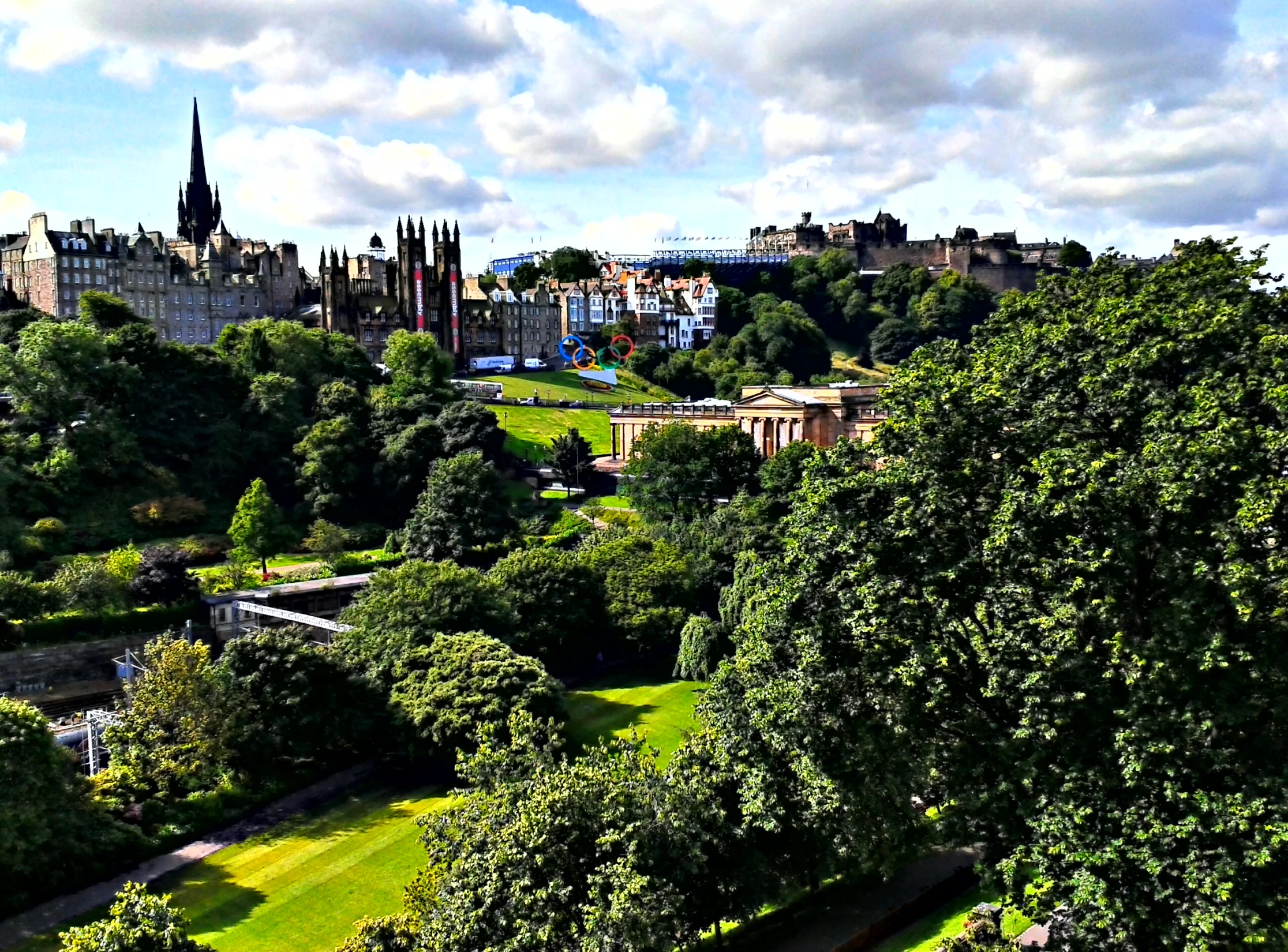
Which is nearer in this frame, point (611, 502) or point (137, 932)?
point (137, 932)

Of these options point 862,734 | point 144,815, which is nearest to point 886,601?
point 862,734

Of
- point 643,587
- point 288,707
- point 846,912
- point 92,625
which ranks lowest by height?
point 846,912

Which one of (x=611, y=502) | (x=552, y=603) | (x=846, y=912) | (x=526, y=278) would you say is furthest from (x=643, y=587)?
(x=526, y=278)

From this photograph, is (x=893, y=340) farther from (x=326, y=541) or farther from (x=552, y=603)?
(x=552, y=603)

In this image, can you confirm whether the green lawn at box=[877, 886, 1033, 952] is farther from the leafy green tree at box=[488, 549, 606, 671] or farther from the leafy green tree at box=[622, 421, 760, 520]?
the leafy green tree at box=[622, 421, 760, 520]

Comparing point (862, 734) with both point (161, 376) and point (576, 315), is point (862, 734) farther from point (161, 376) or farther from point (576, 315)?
point (576, 315)

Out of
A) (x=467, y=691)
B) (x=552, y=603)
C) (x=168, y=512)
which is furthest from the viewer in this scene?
(x=168, y=512)

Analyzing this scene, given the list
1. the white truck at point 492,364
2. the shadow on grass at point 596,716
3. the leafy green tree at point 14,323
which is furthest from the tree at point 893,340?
the shadow on grass at point 596,716
